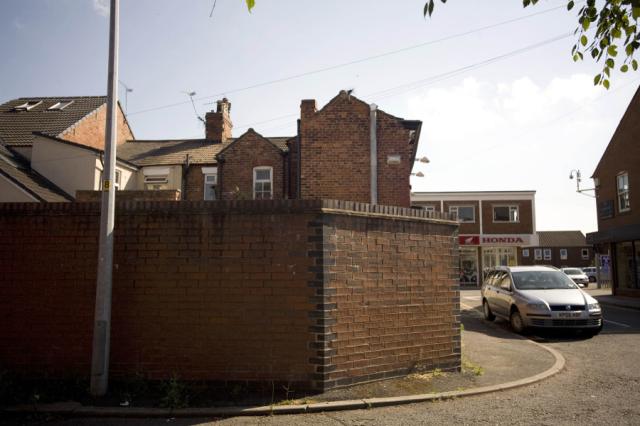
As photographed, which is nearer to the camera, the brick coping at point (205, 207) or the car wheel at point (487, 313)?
the brick coping at point (205, 207)

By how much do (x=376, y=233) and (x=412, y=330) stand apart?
1.60 m

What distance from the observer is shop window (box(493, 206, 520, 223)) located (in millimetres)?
39344

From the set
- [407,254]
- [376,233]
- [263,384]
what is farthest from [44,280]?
[407,254]

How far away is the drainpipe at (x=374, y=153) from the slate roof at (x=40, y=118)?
13.4 meters

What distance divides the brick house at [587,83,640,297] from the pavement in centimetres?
1575

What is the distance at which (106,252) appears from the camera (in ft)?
20.2

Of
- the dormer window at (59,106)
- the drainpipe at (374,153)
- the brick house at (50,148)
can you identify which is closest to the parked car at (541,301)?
the drainpipe at (374,153)

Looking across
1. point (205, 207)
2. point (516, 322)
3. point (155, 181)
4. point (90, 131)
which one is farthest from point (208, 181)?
point (205, 207)

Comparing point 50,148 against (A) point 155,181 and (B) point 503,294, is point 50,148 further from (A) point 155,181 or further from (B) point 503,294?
(B) point 503,294

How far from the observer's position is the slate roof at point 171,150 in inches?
854

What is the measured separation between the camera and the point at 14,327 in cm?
655

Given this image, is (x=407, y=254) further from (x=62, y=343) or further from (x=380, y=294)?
(x=62, y=343)

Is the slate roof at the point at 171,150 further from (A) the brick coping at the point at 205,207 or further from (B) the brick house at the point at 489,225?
(B) the brick house at the point at 489,225

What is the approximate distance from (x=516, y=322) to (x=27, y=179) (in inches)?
658
